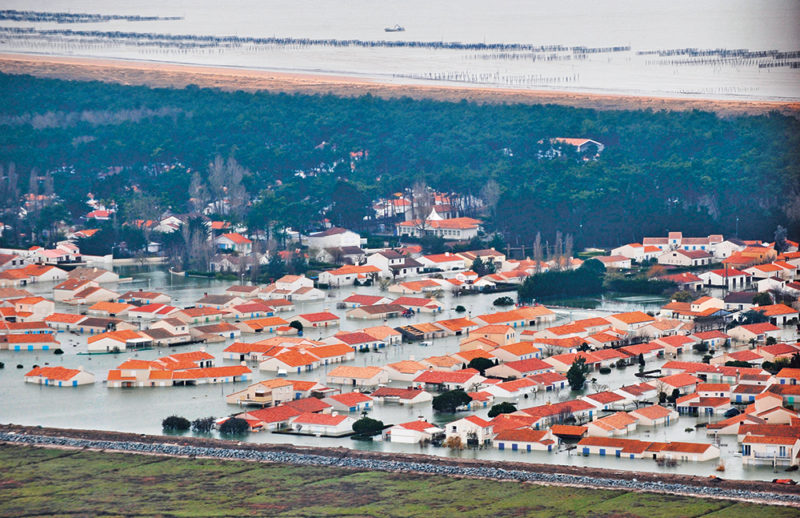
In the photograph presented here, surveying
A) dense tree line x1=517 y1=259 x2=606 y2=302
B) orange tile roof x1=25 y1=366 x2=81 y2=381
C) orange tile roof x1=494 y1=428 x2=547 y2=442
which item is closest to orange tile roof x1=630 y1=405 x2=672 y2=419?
orange tile roof x1=494 y1=428 x2=547 y2=442

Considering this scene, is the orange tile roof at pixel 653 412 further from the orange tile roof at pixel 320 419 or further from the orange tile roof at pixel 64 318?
the orange tile roof at pixel 64 318

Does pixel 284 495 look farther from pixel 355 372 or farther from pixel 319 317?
pixel 319 317

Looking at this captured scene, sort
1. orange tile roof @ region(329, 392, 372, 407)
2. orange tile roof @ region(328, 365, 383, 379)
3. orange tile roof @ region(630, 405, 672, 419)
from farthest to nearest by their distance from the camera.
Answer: orange tile roof @ region(328, 365, 383, 379)
orange tile roof @ region(329, 392, 372, 407)
orange tile roof @ region(630, 405, 672, 419)

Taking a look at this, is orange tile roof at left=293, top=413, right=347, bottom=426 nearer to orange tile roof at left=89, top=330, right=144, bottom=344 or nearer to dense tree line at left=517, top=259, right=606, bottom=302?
orange tile roof at left=89, top=330, right=144, bottom=344

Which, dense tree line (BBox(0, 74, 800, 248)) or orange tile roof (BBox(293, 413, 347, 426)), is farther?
dense tree line (BBox(0, 74, 800, 248))

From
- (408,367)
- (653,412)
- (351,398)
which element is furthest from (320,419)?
(653,412)
